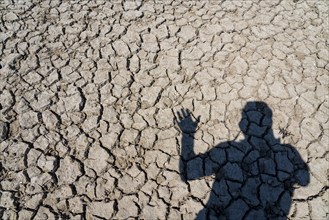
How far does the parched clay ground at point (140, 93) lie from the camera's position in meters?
2.85

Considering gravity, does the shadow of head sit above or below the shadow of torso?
above

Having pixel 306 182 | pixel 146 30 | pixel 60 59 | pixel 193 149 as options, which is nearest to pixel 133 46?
pixel 146 30

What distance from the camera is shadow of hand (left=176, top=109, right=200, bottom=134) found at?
3306mm

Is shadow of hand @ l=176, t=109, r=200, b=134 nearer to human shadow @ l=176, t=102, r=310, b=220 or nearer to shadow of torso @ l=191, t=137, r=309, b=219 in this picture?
human shadow @ l=176, t=102, r=310, b=220

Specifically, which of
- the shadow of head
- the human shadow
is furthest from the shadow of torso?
the shadow of head

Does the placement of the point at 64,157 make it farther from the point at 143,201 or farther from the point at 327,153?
the point at 327,153

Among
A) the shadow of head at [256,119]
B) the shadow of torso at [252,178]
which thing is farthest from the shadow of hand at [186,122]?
the shadow of head at [256,119]

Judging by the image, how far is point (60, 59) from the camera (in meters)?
3.88

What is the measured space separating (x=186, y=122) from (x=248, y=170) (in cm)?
82

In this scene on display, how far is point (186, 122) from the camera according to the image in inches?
132

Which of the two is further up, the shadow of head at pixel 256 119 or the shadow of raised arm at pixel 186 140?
the shadow of head at pixel 256 119

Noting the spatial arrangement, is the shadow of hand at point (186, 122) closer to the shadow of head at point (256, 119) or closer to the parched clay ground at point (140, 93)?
the parched clay ground at point (140, 93)

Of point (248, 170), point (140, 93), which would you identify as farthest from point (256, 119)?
point (140, 93)


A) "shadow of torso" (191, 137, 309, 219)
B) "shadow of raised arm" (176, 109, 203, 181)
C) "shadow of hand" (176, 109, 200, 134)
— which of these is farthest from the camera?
"shadow of hand" (176, 109, 200, 134)
